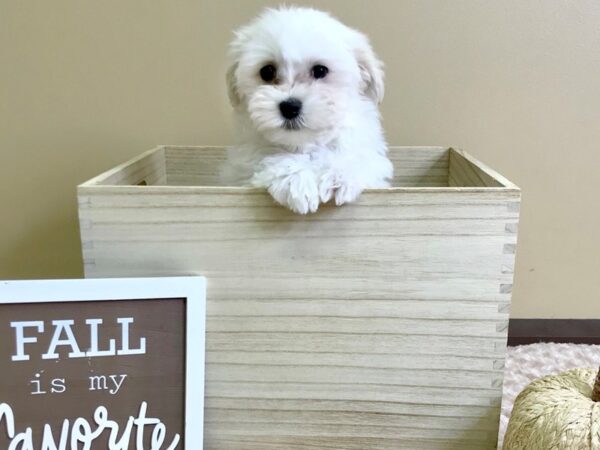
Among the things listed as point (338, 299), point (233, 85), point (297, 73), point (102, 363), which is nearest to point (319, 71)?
point (297, 73)

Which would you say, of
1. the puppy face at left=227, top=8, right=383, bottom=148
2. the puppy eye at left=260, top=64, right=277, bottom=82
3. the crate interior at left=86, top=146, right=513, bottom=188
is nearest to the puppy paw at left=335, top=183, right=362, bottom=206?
the puppy face at left=227, top=8, right=383, bottom=148

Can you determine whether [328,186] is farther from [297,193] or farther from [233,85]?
[233,85]

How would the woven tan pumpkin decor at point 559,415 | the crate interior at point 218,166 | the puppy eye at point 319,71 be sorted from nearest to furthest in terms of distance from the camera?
the woven tan pumpkin decor at point 559,415, the puppy eye at point 319,71, the crate interior at point 218,166

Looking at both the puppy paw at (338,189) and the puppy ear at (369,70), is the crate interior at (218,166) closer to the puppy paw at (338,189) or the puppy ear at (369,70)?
the puppy ear at (369,70)

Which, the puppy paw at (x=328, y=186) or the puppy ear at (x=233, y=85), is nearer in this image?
the puppy paw at (x=328, y=186)

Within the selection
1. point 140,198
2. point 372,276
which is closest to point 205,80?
point 140,198

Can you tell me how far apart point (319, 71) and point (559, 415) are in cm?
56

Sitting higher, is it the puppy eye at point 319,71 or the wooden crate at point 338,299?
the puppy eye at point 319,71

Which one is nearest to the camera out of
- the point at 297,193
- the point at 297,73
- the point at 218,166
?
the point at 297,193

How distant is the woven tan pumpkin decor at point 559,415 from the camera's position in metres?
0.70

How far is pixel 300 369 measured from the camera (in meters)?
0.80

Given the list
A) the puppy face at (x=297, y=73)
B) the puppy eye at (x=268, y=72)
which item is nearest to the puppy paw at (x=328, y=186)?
the puppy face at (x=297, y=73)

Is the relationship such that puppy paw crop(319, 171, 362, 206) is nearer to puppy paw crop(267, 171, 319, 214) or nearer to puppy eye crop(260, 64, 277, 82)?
puppy paw crop(267, 171, 319, 214)

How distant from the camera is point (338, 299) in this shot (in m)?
0.78
